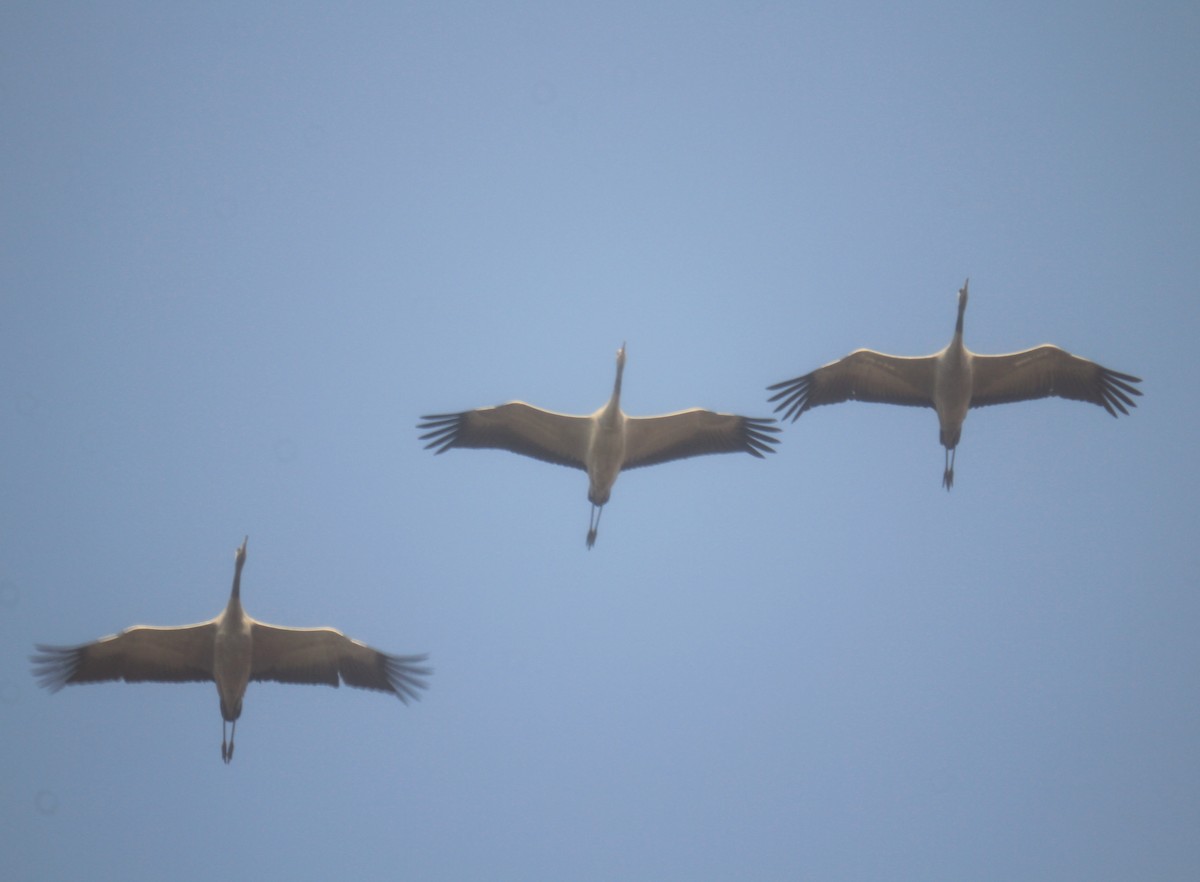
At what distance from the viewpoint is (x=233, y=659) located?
17.6 meters

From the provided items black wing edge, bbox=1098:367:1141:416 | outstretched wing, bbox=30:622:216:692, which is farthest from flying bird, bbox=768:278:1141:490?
outstretched wing, bbox=30:622:216:692

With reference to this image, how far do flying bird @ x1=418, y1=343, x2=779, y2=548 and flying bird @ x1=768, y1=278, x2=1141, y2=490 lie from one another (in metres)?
1.19

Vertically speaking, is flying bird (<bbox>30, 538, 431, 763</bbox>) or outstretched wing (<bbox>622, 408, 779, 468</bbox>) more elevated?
outstretched wing (<bbox>622, 408, 779, 468</bbox>)

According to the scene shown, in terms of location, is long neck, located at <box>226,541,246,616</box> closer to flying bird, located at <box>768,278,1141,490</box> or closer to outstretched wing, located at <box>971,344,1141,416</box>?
flying bird, located at <box>768,278,1141,490</box>

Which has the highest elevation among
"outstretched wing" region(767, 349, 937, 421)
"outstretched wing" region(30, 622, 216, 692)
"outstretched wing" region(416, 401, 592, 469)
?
"outstretched wing" region(767, 349, 937, 421)

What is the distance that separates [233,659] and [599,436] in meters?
6.03

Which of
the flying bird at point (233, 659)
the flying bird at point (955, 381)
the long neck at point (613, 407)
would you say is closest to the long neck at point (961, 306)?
the flying bird at point (955, 381)

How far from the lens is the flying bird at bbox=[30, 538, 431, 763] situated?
1745 cm

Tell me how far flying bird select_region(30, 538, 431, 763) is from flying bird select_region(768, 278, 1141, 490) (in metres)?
7.29

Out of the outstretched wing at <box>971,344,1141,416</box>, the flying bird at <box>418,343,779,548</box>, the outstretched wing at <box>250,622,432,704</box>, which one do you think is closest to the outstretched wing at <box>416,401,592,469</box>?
the flying bird at <box>418,343,779,548</box>

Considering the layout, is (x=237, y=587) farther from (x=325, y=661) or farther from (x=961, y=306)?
(x=961, y=306)

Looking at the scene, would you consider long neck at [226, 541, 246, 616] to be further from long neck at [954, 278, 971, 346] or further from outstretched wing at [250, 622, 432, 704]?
long neck at [954, 278, 971, 346]

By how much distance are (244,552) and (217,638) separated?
Result: 1435 mm

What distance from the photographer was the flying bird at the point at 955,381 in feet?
62.3
